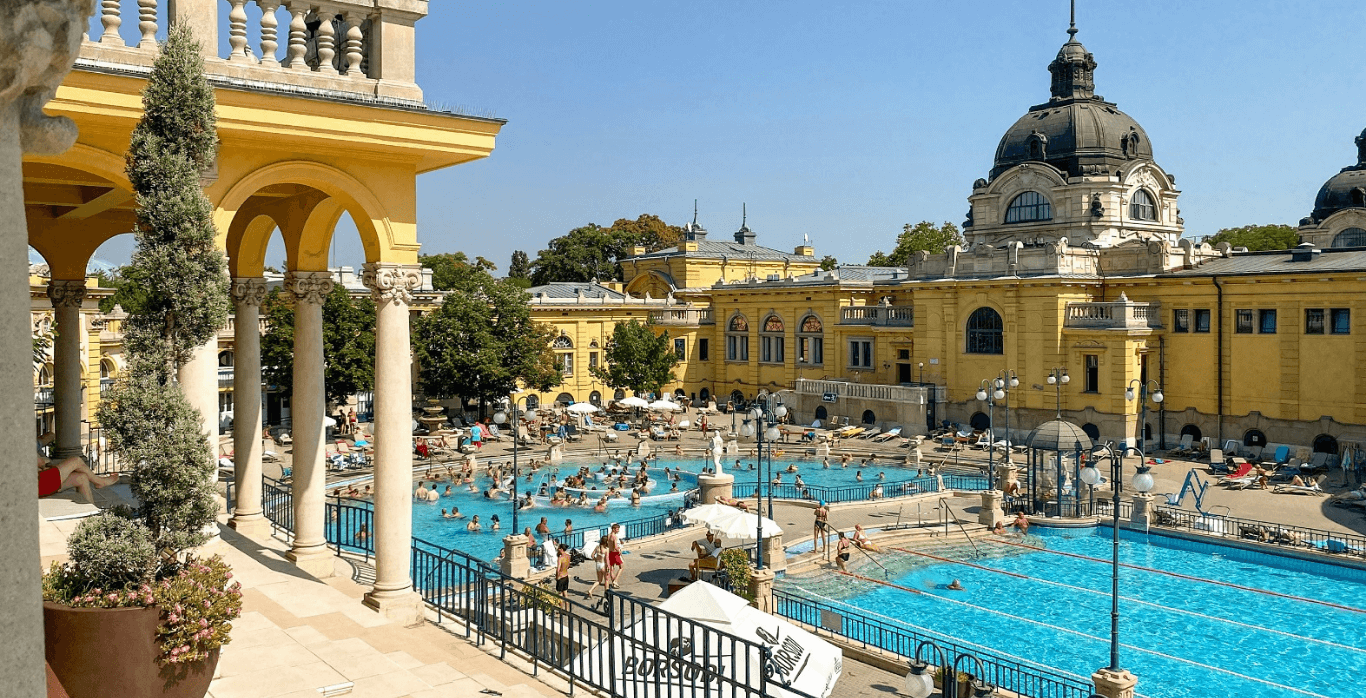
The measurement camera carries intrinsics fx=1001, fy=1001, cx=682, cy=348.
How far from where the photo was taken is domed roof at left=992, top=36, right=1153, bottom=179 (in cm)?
5084

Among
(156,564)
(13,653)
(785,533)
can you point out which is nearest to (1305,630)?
(785,533)

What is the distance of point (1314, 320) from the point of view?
→ 1499 inches

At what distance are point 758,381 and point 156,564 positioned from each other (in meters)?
52.8

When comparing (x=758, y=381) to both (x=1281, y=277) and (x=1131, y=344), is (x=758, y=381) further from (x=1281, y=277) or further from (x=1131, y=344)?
(x=1281, y=277)

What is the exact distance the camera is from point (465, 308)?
49.7 meters

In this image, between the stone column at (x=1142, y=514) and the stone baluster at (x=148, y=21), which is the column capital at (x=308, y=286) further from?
the stone column at (x=1142, y=514)

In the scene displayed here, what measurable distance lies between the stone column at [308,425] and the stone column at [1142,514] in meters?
23.3

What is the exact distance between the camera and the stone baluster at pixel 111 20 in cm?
935

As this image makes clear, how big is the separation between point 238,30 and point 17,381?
8.23 m

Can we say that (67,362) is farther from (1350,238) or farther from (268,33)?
(1350,238)

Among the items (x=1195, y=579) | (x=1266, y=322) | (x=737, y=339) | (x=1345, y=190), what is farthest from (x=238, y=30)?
(x=1345, y=190)

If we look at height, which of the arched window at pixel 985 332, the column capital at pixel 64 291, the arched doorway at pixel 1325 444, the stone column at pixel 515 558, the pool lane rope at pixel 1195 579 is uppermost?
the column capital at pixel 64 291

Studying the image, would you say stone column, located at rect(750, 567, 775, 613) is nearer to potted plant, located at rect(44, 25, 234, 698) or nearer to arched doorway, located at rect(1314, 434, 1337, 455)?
potted plant, located at rect(44, 25, 234, 698)

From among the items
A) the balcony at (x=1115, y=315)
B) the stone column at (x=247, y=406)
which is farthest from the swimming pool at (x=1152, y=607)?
Answer: the balcony at (x=1115, y=315)
